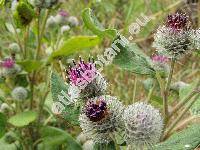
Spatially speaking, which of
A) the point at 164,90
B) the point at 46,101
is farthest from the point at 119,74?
Result: the point at 164,90

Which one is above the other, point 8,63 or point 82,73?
point 82,73

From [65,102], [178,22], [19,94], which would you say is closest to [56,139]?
[19,94]

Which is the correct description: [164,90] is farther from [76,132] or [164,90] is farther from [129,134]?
[76,132]

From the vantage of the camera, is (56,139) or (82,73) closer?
(82,73)

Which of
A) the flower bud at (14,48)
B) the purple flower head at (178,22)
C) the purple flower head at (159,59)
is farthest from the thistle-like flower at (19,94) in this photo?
the purple flower head at (178,22)

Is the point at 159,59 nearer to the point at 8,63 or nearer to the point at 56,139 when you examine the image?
the point at 56,139

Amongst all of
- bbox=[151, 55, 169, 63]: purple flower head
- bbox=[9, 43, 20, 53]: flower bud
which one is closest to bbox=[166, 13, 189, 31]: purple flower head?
bbox=[151, 55, 169, 63]: purple flower head

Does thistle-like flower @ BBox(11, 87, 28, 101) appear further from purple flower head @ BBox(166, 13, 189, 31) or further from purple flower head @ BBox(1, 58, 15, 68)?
purple flower head @ BBox(166, 13, 189, 31)
